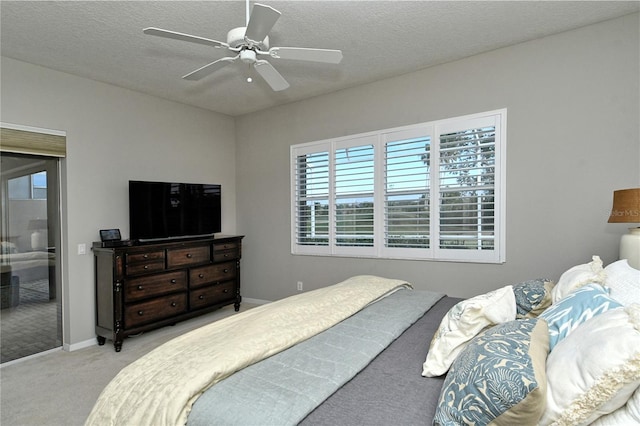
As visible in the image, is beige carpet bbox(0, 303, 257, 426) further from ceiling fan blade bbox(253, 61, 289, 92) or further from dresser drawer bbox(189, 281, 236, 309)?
ceiling fan blade bbox(253, 61, 289, 92)

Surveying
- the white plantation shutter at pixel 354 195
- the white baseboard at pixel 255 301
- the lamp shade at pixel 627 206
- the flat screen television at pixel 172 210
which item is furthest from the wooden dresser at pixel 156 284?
the lamp shade at pixel 627 206

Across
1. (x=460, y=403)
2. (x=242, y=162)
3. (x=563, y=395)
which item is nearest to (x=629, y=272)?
(x=563, y=395)

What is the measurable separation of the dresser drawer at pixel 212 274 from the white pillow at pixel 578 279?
3.76 metres

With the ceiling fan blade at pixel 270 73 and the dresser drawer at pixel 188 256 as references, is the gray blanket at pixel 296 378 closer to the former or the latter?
the ceiling fan blade at pixel 270 73

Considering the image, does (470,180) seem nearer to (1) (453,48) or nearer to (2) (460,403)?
(1) (453,48)

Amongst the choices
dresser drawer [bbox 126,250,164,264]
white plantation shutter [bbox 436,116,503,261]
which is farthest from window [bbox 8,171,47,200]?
white plantation shutter [bbox 436,116,503,261]

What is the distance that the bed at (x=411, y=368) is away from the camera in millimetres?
984

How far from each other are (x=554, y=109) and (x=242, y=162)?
4.08m

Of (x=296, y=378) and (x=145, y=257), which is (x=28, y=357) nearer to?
(x=145, y=257)

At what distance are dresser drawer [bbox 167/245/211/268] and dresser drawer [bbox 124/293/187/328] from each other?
1.26ft

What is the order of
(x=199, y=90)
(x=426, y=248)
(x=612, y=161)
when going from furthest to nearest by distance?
(x=199, y=90)
(x=426, y=248)
(x=612, y=161)

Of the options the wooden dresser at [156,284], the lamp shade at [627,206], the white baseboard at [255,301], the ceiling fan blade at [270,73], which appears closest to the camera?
the lamp shade at [627,206]

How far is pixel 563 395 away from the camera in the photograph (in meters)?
1.00

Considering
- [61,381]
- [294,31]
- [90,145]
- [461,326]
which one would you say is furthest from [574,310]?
[90,145]
